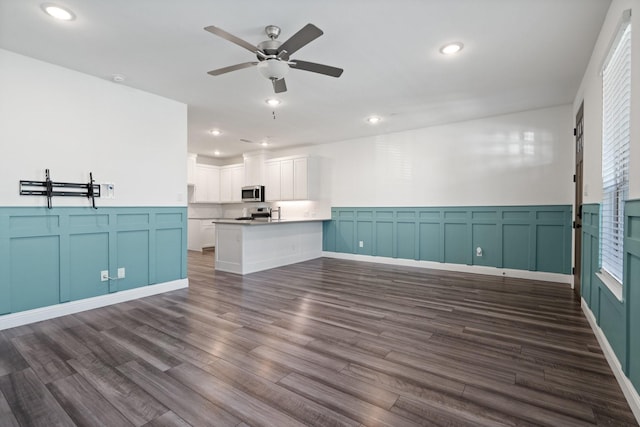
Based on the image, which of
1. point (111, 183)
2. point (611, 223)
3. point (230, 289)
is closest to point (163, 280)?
point (230, 289)

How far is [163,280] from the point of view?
442 centimetres

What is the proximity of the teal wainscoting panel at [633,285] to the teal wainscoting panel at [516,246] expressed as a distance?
11.6ft

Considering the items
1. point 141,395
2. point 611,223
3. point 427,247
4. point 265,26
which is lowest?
point 141,395

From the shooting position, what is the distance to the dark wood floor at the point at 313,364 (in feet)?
5.90

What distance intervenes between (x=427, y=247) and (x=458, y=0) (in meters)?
4.55

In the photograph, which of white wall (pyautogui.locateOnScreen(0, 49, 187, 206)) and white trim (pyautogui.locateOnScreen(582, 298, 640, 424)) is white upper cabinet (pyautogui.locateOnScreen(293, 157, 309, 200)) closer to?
white wall (pyautogui.locateOnScreen(0, 49, 187, 206))

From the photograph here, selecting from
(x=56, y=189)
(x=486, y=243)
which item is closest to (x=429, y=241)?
(x=486, y=243)

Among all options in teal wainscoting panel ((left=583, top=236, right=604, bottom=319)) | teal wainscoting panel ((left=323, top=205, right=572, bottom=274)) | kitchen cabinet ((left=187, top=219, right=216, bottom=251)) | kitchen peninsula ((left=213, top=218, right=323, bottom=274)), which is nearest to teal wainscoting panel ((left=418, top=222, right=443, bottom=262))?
teal wainscoting panel ((left=323, top=205, right=572, bottom=274))

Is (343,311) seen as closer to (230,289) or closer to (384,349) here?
(384,349)

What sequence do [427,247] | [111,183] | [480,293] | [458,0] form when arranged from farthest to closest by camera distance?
[427,247], [480,293], [111,183], [458,0]

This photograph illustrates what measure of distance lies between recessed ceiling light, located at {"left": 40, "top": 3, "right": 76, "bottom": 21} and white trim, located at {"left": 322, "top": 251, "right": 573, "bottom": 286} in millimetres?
5972

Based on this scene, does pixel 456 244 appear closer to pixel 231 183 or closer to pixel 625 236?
pixel 625 236

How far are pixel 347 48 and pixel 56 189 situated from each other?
348 centimetres

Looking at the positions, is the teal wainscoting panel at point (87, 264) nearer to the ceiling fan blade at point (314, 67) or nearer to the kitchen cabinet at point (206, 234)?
the ceiling fan blade at point (314, 67)
